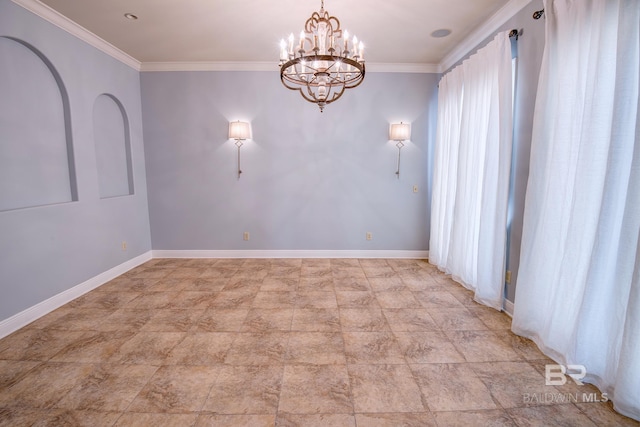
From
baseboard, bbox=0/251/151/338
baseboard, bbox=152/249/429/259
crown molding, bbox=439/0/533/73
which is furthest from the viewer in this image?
baseboard, bbox=152/249/429/259

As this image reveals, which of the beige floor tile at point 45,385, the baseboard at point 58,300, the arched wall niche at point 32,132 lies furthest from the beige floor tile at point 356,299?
the arched wall niche at point 32,132

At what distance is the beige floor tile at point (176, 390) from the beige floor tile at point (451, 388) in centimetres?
145

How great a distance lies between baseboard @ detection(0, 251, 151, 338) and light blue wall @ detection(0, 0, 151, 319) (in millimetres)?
51

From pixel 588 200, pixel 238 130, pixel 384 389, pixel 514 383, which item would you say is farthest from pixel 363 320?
pixel 238 130

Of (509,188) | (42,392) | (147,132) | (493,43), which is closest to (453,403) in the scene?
(509,188)

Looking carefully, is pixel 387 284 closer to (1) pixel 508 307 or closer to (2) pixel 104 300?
(1) pixel 508 307

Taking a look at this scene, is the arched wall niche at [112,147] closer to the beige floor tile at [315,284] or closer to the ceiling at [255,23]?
the ceiling at [255,23]

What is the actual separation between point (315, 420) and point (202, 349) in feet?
3.76

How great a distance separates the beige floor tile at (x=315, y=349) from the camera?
2211mm

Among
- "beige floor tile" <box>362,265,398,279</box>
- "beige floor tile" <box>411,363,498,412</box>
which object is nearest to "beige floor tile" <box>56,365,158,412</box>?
"beige floor tile" <box>411,363,498,412</box>

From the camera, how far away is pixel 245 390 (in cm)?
191

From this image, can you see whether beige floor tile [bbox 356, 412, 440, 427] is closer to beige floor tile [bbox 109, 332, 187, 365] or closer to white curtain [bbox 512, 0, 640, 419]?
white curtain [bbox 512, 0, 640, 419]

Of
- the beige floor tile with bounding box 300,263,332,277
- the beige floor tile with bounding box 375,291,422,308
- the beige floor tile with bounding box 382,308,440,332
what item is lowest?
the beige floor tile with bounding box 382,308,440,332

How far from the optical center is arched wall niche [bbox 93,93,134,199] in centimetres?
383
